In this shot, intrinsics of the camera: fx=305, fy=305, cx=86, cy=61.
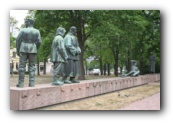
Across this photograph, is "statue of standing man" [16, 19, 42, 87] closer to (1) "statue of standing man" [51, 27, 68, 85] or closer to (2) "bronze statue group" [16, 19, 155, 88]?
(2) "bronze statue group" [16, 19, 155, 88]

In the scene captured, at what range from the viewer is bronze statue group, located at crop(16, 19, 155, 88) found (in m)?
6.84

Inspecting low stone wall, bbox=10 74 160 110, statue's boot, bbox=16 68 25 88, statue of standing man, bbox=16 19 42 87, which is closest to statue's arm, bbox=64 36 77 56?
low stone wall, bbox=10 74 160 110

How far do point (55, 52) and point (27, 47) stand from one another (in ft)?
2.87

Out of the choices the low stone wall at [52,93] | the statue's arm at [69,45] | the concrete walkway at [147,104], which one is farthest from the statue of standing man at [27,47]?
the concrete walkway at [147,104]

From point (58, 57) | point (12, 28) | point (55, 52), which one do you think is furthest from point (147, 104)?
point (12, 28)

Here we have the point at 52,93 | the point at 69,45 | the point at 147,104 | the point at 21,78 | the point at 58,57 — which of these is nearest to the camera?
the point at 21,78

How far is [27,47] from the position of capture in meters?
6.84

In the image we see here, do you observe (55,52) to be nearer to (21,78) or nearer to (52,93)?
(52,93)

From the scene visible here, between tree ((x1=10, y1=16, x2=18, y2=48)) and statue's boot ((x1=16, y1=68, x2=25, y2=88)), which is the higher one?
tree ((x1=10, y1=16, x2=18, y2=48))

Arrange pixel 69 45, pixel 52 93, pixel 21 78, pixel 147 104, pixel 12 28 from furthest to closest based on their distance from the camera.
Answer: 1. pixel 69 45
2. pixel 147 104
3. pixel 12 28
4. pixel 52 93
5. pixel 21 78

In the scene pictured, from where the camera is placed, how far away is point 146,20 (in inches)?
435

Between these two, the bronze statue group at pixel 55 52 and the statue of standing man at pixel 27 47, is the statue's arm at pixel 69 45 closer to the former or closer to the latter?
the bronze statue group at pixel 55 52
